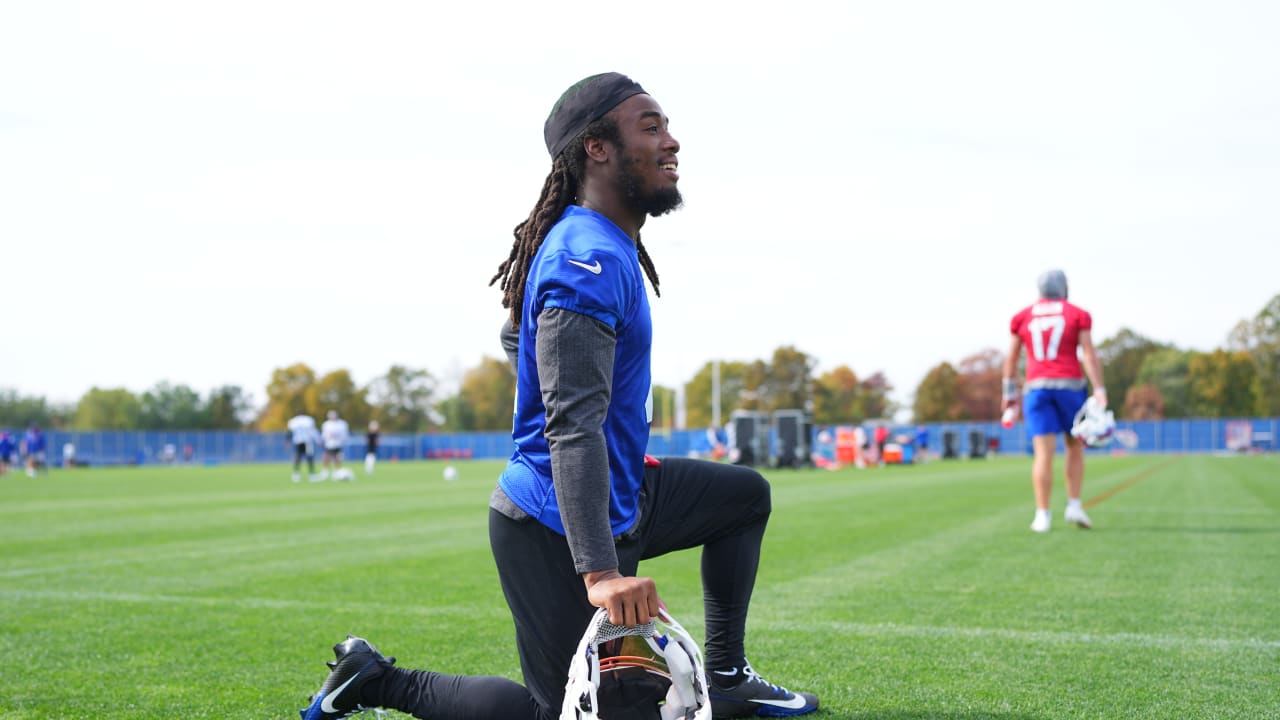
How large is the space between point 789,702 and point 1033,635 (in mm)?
1790

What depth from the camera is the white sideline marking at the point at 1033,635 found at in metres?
4.35

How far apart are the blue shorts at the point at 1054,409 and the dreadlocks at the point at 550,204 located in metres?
7.21

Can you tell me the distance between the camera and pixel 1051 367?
9.04 meters

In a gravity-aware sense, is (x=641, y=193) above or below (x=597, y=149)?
below

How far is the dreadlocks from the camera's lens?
2.55 m

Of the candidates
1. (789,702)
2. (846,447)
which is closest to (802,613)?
(789,702)

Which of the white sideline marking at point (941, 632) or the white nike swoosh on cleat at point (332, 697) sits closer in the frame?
the white nike swoosh on cleat at point (332, 697)

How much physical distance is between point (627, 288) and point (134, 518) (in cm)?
1217

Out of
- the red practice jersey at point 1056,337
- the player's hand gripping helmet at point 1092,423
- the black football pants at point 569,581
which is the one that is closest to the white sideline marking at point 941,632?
the black football pants at point 569,581

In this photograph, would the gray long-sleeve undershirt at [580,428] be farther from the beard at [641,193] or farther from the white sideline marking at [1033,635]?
the white sideline marking at [1033,635]

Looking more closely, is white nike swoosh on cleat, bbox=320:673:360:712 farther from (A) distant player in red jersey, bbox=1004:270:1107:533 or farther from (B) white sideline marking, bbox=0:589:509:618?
(A) distant player in red jersey, bbox=1004:270:1107:533

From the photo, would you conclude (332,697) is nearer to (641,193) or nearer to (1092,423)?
(641,193)

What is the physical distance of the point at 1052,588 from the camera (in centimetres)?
598

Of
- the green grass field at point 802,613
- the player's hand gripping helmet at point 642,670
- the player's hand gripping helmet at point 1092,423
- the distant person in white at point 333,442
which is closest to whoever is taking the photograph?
the player's hand gripping helmet at point 642,670
